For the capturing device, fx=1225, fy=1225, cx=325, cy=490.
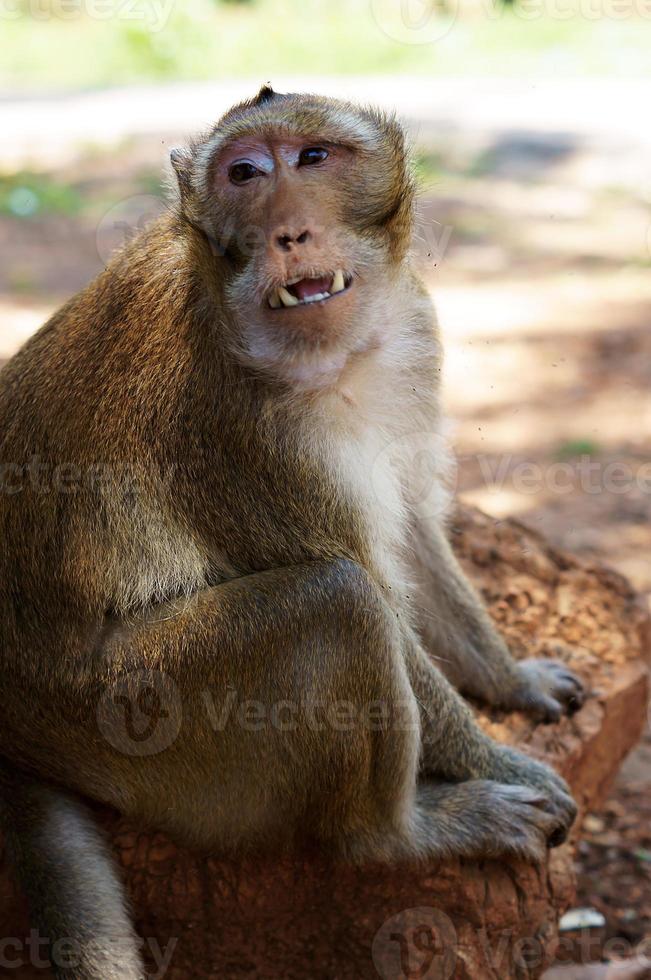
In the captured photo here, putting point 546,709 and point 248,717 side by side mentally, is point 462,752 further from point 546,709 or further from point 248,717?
point 248,717

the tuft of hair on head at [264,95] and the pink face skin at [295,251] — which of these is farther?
the tuft of hair on head at [264,95]

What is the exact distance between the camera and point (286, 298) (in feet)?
13.3

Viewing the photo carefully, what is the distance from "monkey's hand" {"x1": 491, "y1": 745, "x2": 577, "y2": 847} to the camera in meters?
4.76

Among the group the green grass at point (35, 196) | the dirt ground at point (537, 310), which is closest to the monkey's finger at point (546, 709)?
the dirt ground at point (537, 310)

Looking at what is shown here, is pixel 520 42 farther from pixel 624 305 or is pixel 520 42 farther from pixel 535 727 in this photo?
pixel 535 727

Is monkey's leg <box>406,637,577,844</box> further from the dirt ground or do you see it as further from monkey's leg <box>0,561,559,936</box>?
the dirt ground

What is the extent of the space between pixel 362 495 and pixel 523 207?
10.2m

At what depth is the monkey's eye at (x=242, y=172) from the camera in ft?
13.3

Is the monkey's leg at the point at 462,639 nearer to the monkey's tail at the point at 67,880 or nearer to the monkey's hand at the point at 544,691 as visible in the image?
the monkey's hand at the point at 544,691

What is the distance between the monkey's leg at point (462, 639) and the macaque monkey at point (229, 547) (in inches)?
29.4

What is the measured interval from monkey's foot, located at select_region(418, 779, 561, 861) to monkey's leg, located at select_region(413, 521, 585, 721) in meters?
0.72

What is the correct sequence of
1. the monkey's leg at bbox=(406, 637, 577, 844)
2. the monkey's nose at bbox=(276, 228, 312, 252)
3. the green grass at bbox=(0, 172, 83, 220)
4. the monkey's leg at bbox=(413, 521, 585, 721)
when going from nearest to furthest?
the monkey's nose at bbox=(276, 228, 312, 252) → the monkey's leg at bbox=(406, 637, 577, 844) → the monkey's leg at bbox=(413, 521, 585, 721) → the green grass at bbox=(0, 172, 83, 220)

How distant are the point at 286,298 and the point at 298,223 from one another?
25 centimetres

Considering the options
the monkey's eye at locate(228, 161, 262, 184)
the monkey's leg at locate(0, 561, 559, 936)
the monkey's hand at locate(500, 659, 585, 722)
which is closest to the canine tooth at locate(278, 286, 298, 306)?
the monkey's eye at locate(228, 161, 262, 184)
